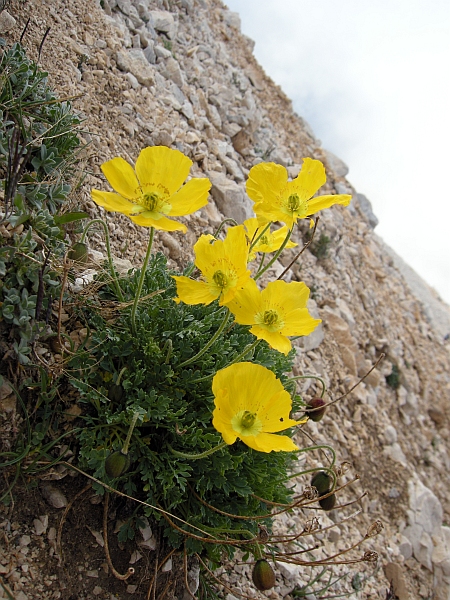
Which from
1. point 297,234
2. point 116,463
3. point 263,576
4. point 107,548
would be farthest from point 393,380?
point 116,463

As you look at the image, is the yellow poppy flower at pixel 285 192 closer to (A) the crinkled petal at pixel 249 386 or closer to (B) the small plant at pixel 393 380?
(A) the crinkled petal at pixel 249 386

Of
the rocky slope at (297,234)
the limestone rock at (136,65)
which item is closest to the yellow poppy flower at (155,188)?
the rocky slope at (297,234)

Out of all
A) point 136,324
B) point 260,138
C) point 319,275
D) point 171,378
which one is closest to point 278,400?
point 171,378

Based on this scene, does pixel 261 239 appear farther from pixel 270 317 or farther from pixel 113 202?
pixel 113 202

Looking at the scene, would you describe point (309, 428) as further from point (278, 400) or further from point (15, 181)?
point (15, 181)

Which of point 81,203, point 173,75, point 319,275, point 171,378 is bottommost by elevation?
point 171,378

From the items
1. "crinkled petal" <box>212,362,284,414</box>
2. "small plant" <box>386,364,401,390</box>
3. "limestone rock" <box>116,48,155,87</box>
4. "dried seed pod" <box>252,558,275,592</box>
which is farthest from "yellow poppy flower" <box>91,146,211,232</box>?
"small plant" <box>386,364,401,390</box>
